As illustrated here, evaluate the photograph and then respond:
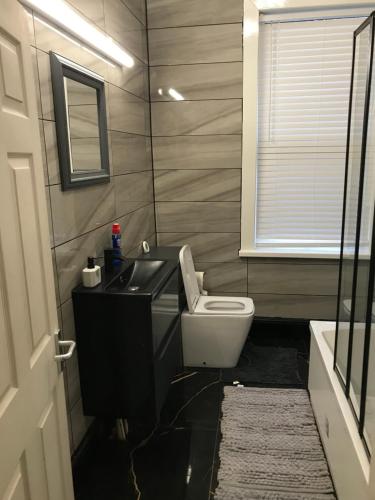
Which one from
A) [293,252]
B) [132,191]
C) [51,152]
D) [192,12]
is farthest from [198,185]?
[51,152]

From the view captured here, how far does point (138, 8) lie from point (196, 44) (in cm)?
49

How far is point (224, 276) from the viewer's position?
354 centimetres

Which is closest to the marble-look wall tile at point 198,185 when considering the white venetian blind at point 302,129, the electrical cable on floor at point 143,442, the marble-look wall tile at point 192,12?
the white venetian blind at point 302,129

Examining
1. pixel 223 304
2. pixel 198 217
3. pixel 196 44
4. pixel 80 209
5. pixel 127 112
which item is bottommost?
pixel 223 304

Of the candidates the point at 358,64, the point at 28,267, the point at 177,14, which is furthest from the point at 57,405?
the point at 177,14

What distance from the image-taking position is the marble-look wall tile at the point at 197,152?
3.30 meters

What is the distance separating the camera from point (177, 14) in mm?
3154

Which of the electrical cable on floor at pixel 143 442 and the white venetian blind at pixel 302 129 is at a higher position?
the white venetian blind at pixel 302 129

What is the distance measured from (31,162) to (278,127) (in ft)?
8.11

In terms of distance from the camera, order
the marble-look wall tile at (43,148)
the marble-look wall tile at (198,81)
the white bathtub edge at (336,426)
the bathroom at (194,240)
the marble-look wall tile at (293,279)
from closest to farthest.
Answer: the bathroom at (194,240)
the white bathtub edge at (336,426)
the marble-look wall tile at (43,148)
the marble-look wall tile at (198,81)
the marble-look wall tile at (293,279)

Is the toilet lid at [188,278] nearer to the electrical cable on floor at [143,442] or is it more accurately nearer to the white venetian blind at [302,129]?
the electrical cable on floor at [143,442]

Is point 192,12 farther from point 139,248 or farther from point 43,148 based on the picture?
point 43,148

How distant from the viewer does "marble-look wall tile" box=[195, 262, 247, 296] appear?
3.51 m

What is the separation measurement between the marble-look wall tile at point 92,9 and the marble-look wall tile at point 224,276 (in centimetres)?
197
